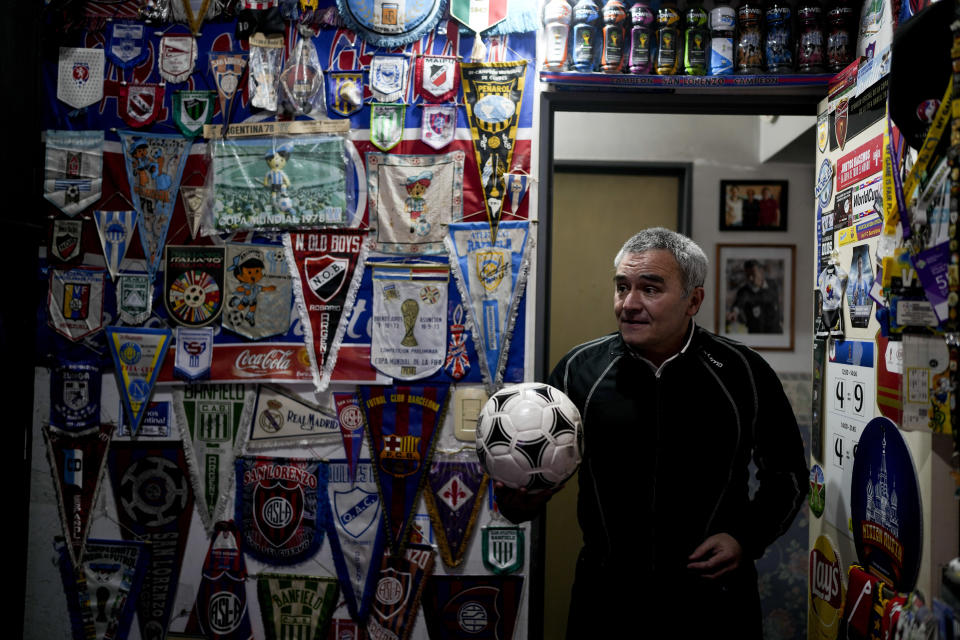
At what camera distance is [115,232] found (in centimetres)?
240

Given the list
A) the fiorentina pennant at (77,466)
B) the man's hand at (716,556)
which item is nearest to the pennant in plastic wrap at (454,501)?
the man's hand at (716,556)

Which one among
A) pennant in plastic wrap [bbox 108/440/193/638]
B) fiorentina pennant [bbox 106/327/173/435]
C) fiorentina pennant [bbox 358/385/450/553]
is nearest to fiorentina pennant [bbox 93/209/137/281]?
Result: fiorentina pennant [bbox 106/327/173/435]

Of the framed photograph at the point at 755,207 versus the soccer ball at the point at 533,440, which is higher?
the framed photograph at the point at 755,207

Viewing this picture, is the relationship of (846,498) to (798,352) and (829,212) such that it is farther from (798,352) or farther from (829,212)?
(798,352)

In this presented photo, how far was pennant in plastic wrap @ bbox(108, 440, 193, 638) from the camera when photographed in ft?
7.68

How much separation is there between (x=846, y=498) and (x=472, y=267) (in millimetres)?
1437

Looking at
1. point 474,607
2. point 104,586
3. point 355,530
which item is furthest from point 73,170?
point 474,607

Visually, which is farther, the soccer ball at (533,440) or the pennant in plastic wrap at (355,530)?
the pennant in plastic wrap at (355,530)

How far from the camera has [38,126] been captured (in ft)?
7.91

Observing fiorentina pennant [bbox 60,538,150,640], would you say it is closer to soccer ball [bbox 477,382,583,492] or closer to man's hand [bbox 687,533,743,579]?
soccer ball [bbox 477,382,583,492]

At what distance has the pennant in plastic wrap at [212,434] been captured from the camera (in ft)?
7.68

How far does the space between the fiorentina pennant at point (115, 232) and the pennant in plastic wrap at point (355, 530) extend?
1154 millimetres

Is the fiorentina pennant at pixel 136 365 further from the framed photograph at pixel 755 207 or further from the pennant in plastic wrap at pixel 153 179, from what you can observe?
the framed photograph at pixel 755 207

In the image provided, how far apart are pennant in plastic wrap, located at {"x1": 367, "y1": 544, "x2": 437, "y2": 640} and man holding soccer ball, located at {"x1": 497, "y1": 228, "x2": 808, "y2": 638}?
69 cm
